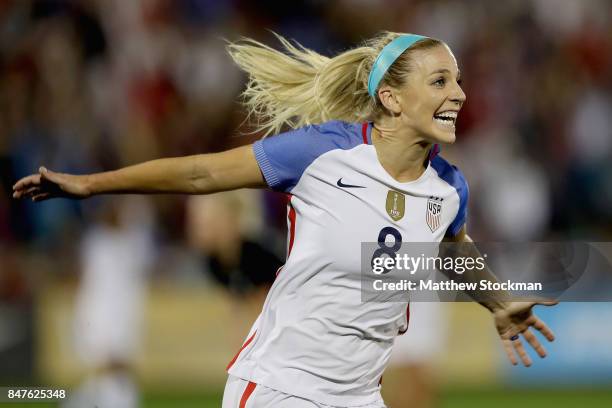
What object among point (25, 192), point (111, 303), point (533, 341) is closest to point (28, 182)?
point (25, 192)

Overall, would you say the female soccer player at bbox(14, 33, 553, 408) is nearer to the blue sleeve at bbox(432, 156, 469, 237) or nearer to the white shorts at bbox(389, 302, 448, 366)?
the blue sleeve at bbox(432, 156, 469, 237)

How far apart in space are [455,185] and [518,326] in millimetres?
734

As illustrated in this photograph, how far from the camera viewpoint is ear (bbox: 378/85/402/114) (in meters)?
4.92

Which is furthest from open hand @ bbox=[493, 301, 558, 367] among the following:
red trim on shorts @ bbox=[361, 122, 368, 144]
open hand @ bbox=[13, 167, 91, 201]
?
open hand @ bbox=[13, 167, 91, 201]

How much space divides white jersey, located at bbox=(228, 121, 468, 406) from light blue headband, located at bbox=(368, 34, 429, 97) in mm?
295

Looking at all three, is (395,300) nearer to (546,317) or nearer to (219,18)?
(546,317)

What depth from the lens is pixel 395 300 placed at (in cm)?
478

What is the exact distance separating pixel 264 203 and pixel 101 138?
206 centimetres

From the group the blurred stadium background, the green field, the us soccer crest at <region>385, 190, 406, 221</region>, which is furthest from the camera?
the blurred stadium background

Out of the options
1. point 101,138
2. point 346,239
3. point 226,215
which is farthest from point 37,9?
point 346,239

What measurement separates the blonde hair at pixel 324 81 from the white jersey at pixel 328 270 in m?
0.37

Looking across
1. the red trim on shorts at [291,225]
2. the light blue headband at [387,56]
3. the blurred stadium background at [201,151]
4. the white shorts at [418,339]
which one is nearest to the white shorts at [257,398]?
the red trim on shorts at [291,225]

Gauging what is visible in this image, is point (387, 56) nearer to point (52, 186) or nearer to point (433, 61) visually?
point (433, 61)

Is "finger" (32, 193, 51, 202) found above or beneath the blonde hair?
beneath
